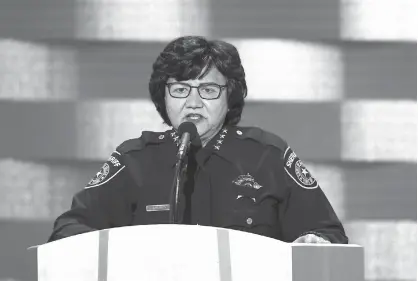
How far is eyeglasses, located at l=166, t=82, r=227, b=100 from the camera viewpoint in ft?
6.05

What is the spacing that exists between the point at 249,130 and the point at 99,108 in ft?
2.31

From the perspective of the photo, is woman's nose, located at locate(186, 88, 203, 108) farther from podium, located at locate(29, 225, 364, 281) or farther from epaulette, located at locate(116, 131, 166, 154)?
podium, located at locate(29, 225, 364, 281)

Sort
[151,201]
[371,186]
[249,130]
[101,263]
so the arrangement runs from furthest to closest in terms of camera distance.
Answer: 1. [371,186]
2. [249,130]
3. [151,201]
4. [101,263]

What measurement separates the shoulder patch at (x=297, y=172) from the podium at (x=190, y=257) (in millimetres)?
641

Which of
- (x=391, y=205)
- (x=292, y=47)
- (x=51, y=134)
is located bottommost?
(x=391, y=205)

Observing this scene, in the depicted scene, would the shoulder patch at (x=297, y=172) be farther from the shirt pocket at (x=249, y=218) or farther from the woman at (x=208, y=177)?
the shirt pocket at (x=249, y=218)

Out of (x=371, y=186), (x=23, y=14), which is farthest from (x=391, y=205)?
(x=23, y=14)

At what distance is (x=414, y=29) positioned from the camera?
8.16 ft

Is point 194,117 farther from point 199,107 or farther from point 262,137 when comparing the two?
point 262,137

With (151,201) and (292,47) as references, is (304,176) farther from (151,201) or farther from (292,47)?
(292,47)

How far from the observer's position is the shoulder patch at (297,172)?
1.86 metres

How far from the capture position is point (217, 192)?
183 centimetres

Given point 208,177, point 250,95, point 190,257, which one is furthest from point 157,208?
point 250,95

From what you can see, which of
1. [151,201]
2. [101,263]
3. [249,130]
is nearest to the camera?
[101,263]
